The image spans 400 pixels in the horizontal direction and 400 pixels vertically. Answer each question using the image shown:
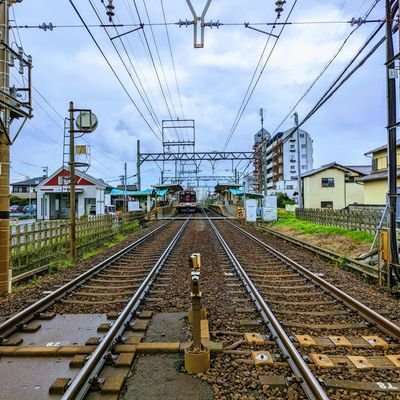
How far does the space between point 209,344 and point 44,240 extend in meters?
7.63

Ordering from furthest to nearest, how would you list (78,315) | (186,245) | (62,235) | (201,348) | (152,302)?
1. (186,245)
2. (62,235)
3. (152,302)
4. (78,315)
5. (201,348)

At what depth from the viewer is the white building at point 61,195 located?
1384 inches

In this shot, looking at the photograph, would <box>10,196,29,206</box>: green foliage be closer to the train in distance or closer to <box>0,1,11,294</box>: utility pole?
the train in distance

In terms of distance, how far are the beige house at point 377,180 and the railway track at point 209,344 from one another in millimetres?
23585

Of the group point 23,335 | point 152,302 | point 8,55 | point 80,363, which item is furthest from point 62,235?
point 80,363

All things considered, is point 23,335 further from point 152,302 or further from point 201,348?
point 201,348

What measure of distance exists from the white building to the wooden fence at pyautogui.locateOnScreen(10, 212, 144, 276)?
1943cm

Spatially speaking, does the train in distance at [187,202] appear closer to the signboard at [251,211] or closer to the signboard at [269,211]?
the signboard at [251,211]

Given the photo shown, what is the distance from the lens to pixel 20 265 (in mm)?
9023

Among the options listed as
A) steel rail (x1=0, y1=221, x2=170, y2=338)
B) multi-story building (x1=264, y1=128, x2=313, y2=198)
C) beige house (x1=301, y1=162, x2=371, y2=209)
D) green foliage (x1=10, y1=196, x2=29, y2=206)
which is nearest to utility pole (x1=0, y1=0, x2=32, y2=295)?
steel rail (x1=0, y1=221, x2=170, y2=338)

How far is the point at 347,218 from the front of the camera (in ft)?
59.7

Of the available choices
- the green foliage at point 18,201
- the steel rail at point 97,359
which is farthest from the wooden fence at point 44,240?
the green foliage at point 18,201

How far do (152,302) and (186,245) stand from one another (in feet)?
27.9

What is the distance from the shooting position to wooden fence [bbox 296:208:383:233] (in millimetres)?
15297
